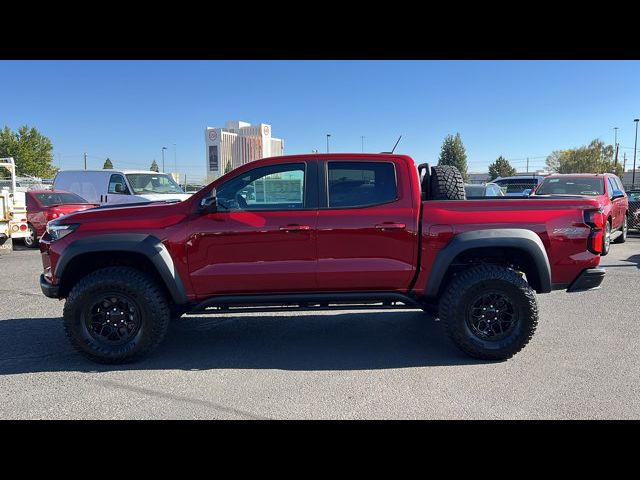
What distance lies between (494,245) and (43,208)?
11.3 m

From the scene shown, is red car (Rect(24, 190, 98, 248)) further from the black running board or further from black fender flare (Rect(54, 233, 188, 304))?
the black running board

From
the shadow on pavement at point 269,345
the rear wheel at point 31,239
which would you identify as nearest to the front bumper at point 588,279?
the shadow on pavement at point 269,345

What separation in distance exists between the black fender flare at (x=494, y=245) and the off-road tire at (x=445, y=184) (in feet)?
1.97

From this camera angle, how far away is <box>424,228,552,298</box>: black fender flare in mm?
4160

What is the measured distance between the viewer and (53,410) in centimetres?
334

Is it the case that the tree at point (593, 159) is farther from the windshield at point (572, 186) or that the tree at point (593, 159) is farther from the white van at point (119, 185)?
the white van at point (119, 185)

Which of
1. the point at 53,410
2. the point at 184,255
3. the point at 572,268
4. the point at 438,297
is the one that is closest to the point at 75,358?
the point at 53,410

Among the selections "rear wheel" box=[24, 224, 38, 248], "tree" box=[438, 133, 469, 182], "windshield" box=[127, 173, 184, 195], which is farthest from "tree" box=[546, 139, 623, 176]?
"rear wheel" box=[24, 224, 38, 248]

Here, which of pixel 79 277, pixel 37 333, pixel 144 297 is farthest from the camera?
pixel 37 333

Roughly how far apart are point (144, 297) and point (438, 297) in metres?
2.77

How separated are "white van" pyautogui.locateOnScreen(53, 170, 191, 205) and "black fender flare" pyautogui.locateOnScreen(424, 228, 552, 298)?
9213 mm

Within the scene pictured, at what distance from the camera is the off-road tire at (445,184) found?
4.65 meters

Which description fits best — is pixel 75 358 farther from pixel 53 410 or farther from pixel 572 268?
pixel 572 268

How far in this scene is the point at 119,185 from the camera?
12.5 m
